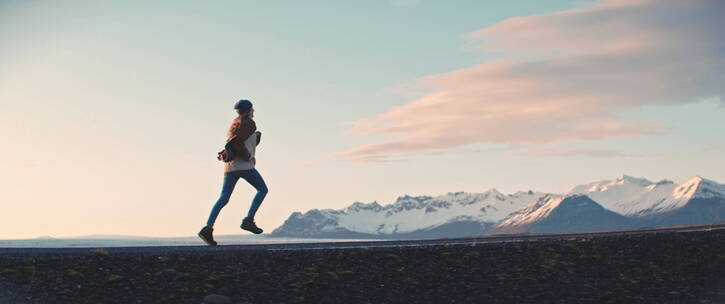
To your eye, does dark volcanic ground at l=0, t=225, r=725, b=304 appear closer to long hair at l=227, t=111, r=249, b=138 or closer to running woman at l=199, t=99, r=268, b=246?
running woman at l=199, t=99, r=268, b=246

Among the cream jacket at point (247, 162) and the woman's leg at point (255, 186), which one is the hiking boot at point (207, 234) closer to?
the woman's leg at point (255, 186)

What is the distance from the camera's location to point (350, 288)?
13516 millimetres

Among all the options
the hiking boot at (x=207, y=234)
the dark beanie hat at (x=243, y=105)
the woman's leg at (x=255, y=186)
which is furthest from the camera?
the dark beanie hat at (x=243, y=105)

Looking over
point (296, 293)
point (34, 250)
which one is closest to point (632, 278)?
point (296, 293)

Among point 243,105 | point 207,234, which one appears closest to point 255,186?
point 207,234

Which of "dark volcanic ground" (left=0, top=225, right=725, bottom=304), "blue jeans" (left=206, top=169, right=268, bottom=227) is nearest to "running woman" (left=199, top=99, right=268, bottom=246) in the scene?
"blue jeans" (left=206, top=169, right=268, bottom=227)

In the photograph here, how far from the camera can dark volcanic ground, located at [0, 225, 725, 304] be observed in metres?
12.8

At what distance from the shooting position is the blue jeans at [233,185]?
1638 cm

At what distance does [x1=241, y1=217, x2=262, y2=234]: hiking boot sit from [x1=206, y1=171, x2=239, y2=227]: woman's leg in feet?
1.87

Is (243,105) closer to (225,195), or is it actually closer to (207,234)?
(225,195)

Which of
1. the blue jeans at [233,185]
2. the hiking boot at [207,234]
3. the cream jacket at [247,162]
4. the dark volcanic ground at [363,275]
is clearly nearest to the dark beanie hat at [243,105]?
the cream jacket at [247,162]

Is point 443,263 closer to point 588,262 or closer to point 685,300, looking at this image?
point 588,262

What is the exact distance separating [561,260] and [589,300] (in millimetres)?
2586

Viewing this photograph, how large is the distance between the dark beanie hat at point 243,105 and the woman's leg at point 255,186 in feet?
4.07
